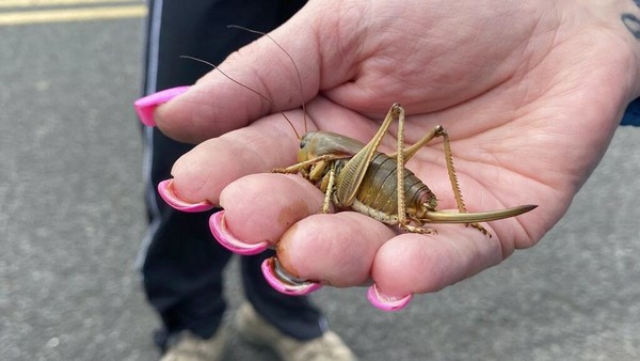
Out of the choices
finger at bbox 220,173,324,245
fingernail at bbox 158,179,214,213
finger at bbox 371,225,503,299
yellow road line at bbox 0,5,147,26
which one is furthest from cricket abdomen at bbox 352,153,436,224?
yellow road line at bbox 0,5,147,26

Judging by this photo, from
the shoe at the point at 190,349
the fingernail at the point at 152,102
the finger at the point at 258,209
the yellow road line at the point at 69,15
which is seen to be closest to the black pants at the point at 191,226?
the shoe at the point at 190,349

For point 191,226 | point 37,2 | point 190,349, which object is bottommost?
point 37,2

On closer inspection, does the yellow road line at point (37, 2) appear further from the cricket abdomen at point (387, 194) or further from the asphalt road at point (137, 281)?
the cricket abdomen at point (387, 194)

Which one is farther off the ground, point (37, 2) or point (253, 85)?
point (253, 85)

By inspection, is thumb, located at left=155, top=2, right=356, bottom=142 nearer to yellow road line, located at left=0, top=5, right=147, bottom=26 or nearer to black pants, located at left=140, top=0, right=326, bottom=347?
black pants, located at left=140, top=0, right=326, bottom=347

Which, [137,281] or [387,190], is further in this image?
[137,281]

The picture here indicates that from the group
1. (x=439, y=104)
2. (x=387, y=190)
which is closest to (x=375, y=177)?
(x=387, y=190)

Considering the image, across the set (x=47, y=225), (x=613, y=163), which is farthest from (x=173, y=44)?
(x=613, y=163)

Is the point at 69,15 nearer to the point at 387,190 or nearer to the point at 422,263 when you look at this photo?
the point at 387,190

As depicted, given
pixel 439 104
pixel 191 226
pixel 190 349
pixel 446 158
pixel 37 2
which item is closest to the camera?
pixel 446 158
